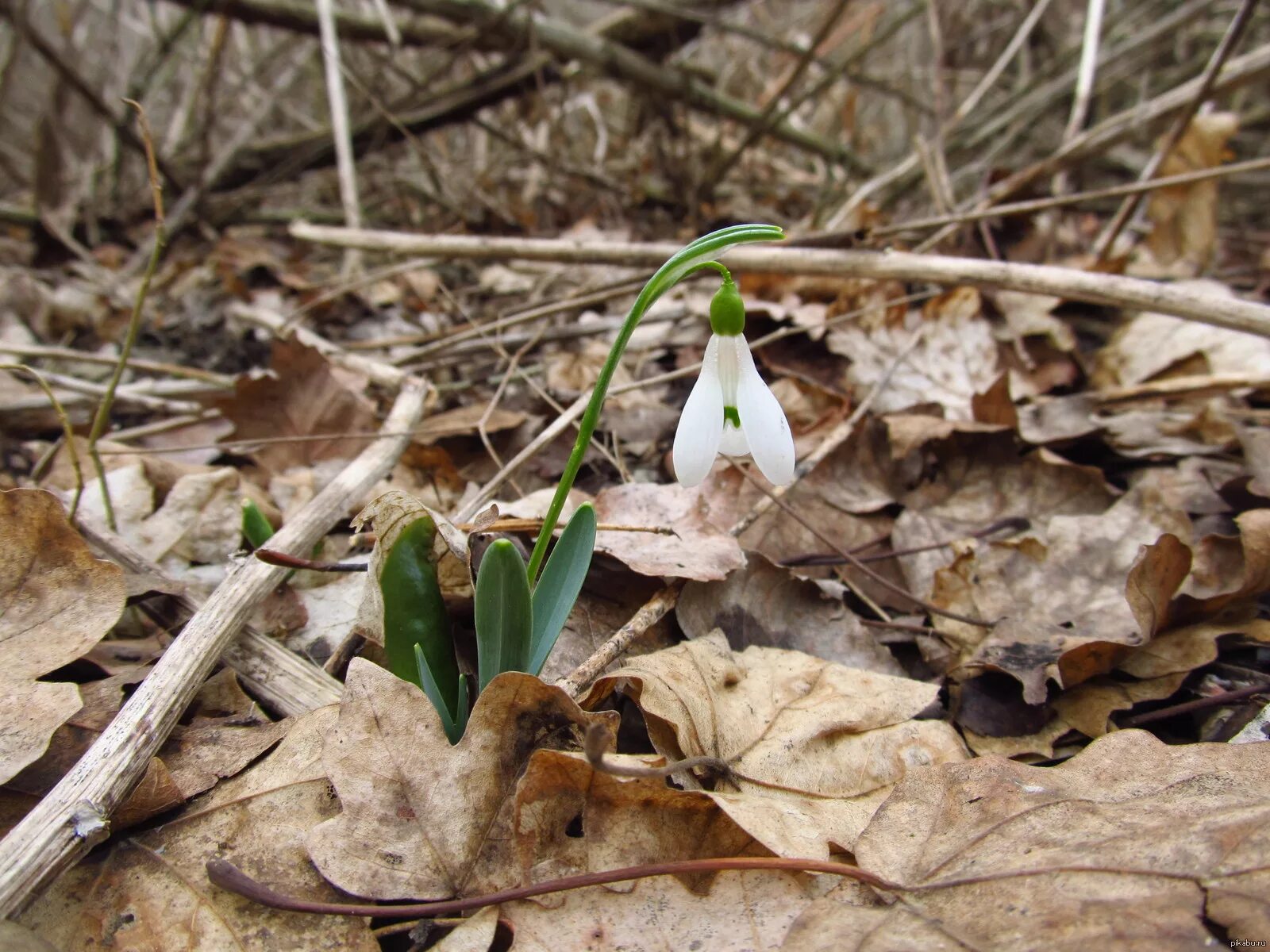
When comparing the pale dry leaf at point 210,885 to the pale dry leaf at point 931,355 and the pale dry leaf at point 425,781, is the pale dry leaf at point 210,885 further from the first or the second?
the pale dry leaf at point 931,355

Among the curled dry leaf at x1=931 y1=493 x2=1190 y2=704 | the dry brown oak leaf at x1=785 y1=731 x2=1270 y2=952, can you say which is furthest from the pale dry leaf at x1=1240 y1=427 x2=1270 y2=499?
the dry brown oak leaf at x1=785 y1=731 x2=1270 y2=952

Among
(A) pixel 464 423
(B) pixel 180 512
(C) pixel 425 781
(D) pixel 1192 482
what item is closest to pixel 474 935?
(C) pixel 425 781

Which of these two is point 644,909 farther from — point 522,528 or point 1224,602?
point 1224,602

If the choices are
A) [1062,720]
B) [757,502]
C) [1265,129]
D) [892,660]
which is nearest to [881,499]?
[757,502]

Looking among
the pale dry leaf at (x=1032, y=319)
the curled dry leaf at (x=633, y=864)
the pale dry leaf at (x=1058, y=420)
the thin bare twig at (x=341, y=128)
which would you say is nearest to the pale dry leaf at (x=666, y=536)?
the curled dry leaf at (x=633, y=864)

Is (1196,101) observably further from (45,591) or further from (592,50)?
(45,591)

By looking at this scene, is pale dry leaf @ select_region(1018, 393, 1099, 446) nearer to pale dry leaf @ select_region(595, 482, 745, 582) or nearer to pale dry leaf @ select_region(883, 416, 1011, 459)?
pale dry leaf @ select_region(883, 416, 1011, 459)
